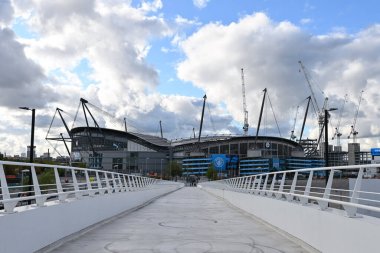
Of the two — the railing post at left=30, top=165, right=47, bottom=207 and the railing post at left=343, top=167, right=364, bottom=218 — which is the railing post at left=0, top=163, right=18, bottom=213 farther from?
the railing post at left=343, top=167, right=364, bottom=218

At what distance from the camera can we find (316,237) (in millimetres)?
10109

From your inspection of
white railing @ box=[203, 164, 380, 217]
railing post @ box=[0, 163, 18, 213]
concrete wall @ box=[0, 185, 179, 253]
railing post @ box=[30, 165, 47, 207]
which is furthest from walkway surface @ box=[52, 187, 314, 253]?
railing post @ box=[0, 163, 18, 213]

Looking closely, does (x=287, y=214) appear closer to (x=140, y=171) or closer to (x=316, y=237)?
(x=316, y=237)

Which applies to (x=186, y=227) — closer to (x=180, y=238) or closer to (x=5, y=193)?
(x=180, y=238)

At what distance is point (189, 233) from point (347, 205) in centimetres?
589

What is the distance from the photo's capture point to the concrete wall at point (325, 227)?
23.9 feet

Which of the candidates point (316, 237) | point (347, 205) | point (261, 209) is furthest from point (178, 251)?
Answer: point (261, 209)

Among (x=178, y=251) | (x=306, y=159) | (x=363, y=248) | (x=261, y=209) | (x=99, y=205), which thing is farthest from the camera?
(x=306, y=159)

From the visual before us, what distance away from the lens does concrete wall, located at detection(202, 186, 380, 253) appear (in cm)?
730

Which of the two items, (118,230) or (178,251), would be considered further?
(118,230)

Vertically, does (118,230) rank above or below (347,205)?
below

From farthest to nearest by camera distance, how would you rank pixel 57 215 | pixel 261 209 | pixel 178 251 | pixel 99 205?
1. pixel 261 209
2. pixel 99 205
3. pixel 57 215
4. pixel 178 251

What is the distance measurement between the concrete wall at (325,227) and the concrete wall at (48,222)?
18.4 feet

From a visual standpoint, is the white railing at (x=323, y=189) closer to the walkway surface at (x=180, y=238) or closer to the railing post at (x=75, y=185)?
the walkway surface at (x=180, y=238)
